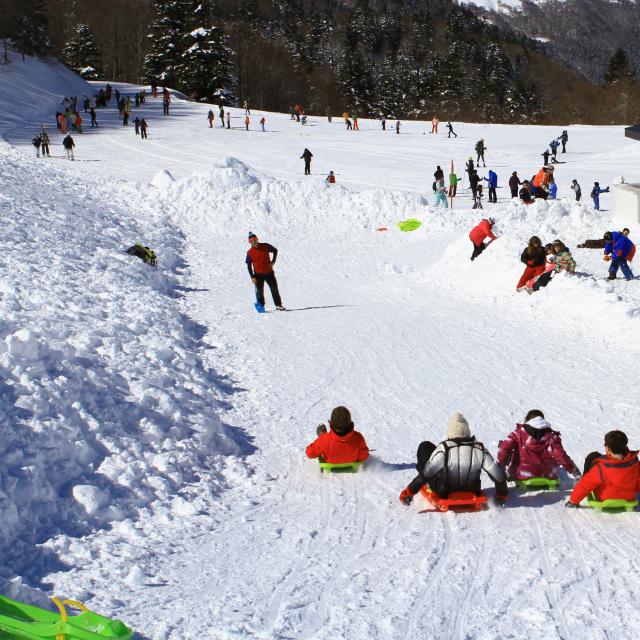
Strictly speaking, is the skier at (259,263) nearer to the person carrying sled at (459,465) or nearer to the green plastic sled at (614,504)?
the person carrying sled at (459,465)

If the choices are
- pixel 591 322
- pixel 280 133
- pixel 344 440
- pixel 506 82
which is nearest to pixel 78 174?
pixel 280 133

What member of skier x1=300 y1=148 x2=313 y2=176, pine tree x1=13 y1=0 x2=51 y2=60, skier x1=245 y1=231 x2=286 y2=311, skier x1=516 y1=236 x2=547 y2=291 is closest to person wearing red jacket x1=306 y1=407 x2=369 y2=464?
skier x1=245 y1=231 x2=286 y2=311

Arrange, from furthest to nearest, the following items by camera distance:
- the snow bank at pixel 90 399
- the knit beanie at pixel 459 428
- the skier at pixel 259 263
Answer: the skier at pixel 259 263 → the knit beanie at pixel 459 428 → the snow bank at pixel 90 399

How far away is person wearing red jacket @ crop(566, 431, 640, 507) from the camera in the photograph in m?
5.81

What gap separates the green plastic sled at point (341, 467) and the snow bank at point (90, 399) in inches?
41.2

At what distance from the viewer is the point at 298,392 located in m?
9.26

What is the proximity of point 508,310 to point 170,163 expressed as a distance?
1965cm

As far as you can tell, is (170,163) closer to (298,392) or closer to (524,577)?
(298,392)

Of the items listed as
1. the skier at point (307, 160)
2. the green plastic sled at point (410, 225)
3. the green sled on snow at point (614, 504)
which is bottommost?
the green sled on snow at point (614, 504)

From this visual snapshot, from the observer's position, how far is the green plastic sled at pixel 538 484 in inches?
250

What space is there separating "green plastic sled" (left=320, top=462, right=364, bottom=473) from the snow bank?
1048 millimetres

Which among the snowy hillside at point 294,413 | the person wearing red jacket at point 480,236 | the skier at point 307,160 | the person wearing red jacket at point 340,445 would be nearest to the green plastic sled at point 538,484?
the snowy hillside at point 294,413

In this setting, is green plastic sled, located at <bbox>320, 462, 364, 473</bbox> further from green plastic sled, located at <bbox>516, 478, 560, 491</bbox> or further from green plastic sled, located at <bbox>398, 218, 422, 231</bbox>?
green plastic sled, located at <bbox>398, 218, 422, 231</bbox>

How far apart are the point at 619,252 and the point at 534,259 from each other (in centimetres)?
247
